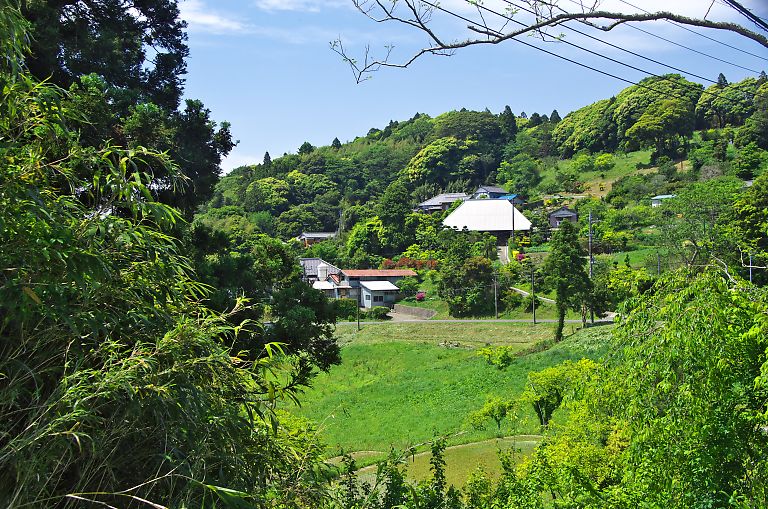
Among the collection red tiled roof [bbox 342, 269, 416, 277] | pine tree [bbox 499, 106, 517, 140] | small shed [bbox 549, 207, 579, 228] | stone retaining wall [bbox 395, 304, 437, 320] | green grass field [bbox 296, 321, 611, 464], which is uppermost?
pine tree [bbox 499, 106, 517, 140]

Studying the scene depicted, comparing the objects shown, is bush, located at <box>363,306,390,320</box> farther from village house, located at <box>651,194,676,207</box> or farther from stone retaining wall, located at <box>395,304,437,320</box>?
village house, located at <box>651,194,676,207</box>

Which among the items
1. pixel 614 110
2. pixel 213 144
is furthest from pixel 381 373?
pixel 614 110

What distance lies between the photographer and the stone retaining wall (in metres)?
34.1

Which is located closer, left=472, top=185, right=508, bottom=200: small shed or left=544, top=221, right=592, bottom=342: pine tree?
left=544, top=221, right=592, bottom=342: pine tree

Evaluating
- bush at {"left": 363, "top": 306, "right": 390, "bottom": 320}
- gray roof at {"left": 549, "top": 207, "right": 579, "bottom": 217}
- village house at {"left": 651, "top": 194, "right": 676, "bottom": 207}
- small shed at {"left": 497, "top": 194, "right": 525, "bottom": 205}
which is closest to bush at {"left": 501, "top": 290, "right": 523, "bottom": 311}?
bush at {"left": 363, "top": 306, "right": 390, "bottom": 320}

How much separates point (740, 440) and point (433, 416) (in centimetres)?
1450

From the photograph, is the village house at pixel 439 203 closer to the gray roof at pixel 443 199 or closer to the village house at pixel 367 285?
the gray roof at pixel 443 199

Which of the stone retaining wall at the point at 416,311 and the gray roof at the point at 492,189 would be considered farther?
the gray roof at the point at 492,189

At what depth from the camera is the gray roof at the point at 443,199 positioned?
55.6m

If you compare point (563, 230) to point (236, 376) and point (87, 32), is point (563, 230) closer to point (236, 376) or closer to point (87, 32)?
point (87, 32)

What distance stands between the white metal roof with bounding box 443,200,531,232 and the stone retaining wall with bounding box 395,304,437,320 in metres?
10.1

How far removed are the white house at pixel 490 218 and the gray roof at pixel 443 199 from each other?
5.37 m

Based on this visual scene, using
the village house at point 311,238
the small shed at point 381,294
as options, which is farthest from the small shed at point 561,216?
the village house at point 311,238

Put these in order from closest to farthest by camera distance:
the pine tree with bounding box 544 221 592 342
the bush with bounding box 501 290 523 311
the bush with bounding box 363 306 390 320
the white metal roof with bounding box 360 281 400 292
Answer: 1. the pine tree with bounding box 544 221 592 342
2. the bush with bounding box 501 290 523 311
3. the bush with bounding box 363 306 390 320
4. the white metal roof with bounding box 360 281 400 292
